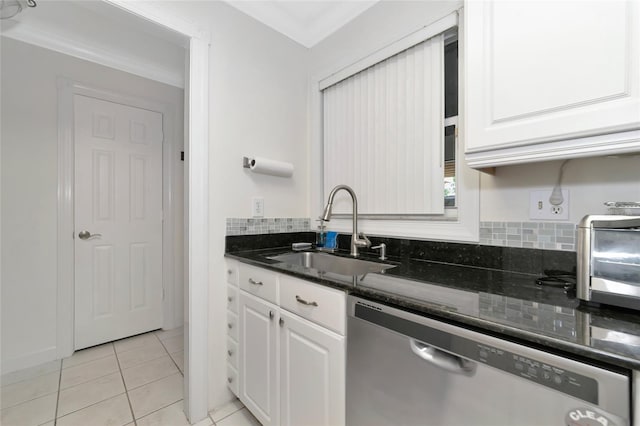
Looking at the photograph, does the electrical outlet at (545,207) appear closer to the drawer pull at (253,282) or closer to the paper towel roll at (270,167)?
the drawer pull at (253,282)

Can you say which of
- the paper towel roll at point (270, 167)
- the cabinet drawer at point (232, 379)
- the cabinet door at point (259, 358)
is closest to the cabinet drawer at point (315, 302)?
the cabinet door at point (259, 358)

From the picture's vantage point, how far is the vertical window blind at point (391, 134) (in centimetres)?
137

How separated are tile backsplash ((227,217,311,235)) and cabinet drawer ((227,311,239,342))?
48cm

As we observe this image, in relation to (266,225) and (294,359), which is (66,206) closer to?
(266,225)

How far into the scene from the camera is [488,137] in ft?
3.01

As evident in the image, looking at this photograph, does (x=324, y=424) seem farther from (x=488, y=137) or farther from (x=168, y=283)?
(x=168, y=283)

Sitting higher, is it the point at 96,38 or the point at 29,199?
the point at 96,38

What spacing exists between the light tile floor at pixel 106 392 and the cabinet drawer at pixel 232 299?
58 cm

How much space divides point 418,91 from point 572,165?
2.53 feet

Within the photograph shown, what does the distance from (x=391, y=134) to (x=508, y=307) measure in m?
1.12

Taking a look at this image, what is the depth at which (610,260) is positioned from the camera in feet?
2.18

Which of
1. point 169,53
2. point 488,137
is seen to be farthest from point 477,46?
point 169,53

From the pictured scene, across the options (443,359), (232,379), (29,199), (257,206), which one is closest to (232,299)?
(232,379)

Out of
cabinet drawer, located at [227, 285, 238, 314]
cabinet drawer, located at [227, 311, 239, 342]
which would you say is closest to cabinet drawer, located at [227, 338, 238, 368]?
cabinet drawer, located at [227, 311, 239, 342]
